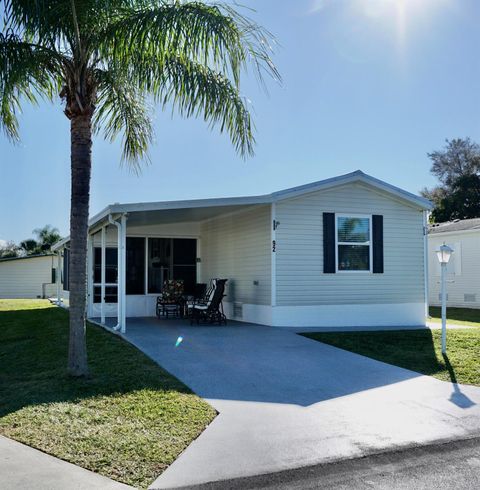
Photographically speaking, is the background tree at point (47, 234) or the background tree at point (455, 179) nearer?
the background tree at point (455, 179)

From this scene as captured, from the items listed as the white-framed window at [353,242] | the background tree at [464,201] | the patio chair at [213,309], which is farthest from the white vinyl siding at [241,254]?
the background tree at [464,201]

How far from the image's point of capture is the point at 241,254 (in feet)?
43.4

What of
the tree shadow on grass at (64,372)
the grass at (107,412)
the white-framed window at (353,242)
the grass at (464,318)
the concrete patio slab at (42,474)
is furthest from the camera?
the grass at (464,318)

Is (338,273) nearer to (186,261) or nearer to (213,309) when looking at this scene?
(213,309)

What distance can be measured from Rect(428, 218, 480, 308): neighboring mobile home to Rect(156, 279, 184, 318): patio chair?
39.1ft

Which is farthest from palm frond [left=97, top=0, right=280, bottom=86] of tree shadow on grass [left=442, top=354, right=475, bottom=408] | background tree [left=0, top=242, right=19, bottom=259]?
background tree [left=0, top=242, right=19, bottom=259]

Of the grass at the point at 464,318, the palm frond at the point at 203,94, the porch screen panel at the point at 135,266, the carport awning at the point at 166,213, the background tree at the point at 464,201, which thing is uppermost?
the background tree at the point at 464,201

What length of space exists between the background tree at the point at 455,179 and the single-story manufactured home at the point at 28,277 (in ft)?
89.7

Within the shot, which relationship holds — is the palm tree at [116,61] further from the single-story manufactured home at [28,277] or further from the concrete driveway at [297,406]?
the single-story manufactured home at [28,277]

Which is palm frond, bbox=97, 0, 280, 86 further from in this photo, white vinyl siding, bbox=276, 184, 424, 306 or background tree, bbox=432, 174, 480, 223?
background tree, bbox=432, 174, 480, 223

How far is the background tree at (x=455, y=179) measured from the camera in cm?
3812

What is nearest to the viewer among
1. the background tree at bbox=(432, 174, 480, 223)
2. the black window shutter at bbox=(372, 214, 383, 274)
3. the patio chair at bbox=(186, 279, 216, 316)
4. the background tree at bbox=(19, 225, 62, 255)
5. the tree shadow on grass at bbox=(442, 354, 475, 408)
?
the tree shadow on grass at bbox=(442, 354, 475, 408)

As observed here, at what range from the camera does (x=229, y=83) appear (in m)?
7.21

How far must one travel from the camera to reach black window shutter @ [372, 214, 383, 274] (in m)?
12.5
